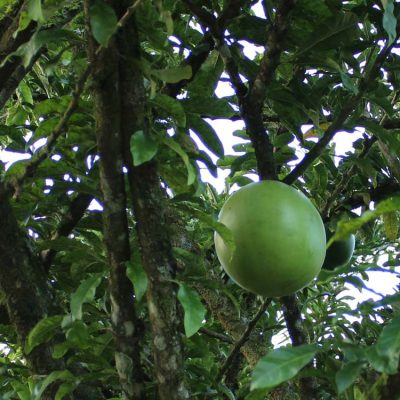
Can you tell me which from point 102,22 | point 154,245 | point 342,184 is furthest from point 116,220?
point 342,184

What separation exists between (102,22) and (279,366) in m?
0.43

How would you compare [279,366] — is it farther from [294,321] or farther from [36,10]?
[294,321]

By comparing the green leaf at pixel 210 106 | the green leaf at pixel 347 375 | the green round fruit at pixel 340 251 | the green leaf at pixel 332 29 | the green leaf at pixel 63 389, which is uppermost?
the green leaf at pixel 332 29

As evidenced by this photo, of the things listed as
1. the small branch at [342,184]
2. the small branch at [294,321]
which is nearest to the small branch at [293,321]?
the small branch at [294,321]

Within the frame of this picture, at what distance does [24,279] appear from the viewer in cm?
105

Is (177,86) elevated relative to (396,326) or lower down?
elevated

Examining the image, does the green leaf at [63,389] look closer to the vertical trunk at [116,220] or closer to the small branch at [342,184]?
the vertical trunk at [116,220]

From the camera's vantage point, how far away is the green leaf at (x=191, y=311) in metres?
0.82

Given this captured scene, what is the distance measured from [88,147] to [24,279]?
259 millimetres

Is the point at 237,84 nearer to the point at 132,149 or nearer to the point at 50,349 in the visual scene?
the point at 132,149

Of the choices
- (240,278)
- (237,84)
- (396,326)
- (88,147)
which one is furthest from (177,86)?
(396,326)

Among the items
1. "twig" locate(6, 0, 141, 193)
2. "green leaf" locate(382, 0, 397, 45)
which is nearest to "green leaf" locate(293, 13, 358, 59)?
"green leaf" locate(382, 0, 397, 45)

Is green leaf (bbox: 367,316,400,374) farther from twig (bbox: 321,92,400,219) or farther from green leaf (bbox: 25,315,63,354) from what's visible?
twig (bbox: 321,92,400,219)

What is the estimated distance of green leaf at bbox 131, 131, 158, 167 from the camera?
77 centimetres
